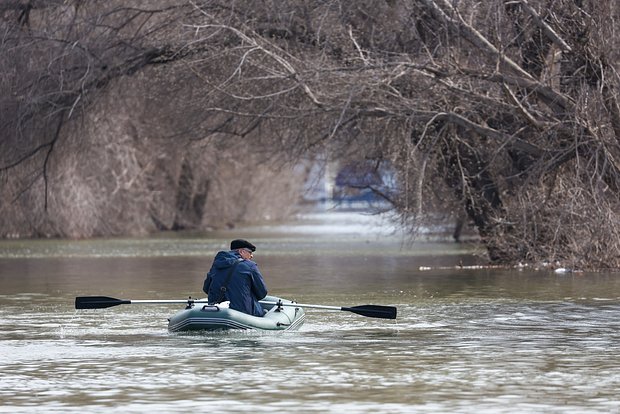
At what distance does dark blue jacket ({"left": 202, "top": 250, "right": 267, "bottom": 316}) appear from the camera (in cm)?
1842

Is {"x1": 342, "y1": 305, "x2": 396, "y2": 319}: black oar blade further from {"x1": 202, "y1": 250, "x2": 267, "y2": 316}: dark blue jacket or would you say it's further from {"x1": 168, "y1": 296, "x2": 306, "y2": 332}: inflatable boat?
{"x1": 202, "y1": 250, "x2": 267, "y2": 316}: dark blue jacket

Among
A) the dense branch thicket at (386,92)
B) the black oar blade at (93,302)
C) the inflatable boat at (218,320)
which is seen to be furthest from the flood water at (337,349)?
the dense branch thicket at (386,92)

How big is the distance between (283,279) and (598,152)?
6218 mm

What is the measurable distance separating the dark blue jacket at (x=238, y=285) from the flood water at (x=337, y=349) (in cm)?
47

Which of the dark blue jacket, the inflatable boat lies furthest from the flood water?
the dark blue jacket

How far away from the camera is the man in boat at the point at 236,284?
18.4 meters

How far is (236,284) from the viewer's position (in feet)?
60.4

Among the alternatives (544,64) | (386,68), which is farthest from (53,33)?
(544,64)

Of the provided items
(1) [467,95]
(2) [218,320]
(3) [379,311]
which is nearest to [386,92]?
(1) [467,95]

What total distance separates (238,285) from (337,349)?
2.21 m

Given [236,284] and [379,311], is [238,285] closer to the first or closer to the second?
[236,284]

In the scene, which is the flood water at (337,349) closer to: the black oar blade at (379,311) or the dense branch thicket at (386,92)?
the black oar blade at (379,311)

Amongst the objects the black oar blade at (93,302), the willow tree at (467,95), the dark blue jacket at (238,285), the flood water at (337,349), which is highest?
the willow tree at (467,95)

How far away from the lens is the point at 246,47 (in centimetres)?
2858
